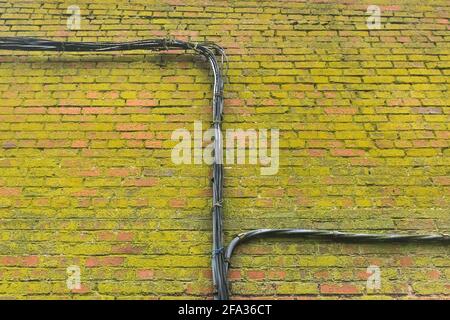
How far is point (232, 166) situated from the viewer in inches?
108

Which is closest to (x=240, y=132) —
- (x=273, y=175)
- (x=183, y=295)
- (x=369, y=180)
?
(x=273, y=175)

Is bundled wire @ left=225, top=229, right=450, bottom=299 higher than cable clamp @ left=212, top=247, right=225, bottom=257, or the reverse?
bundled wire @ left=225, top=229, right=450, bottom=299

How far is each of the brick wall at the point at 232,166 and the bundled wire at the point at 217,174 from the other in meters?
0.05

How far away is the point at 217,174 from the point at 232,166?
0.51 feet

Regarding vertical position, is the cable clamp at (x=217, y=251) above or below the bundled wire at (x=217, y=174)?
below

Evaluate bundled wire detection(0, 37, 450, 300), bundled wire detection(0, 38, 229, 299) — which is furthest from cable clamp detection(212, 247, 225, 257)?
bundled wire detection(0, 38, 229, 299)

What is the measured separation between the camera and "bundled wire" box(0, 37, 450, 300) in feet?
7.88

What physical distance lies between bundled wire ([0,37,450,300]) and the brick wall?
0.05 meters

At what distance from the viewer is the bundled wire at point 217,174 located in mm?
2402

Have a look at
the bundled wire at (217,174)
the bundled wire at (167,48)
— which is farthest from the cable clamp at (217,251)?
the bundled wire at (167,48)

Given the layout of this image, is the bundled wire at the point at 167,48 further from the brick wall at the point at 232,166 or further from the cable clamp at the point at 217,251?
the cable clamp at the point at 217,251

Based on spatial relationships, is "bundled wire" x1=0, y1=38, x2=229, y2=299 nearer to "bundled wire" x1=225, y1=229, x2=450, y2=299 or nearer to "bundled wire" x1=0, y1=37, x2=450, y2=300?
"bundled wire" x1=0, y1=37, x2=450, y2=300

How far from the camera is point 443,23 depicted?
3355 millimetres
